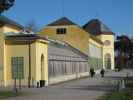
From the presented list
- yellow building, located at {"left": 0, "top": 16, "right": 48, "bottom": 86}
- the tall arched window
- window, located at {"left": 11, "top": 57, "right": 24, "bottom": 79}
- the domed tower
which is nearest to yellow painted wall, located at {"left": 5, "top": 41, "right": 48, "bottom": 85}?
yellow building, located at {"left": 0, "top": 16, "right": 48, "bottom": 86}

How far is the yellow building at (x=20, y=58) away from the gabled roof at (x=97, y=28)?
92643mm

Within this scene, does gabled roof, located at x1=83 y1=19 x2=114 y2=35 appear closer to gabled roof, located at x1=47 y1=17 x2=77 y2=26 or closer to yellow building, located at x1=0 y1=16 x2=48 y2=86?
gabled roof, located at x1=47 y1=17 x2=77 y2=26

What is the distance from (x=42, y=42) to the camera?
5338cm

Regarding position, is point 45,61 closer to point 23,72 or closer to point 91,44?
point 23,72

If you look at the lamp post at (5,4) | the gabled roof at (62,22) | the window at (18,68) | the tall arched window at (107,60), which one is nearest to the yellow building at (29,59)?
the window at (18,68)

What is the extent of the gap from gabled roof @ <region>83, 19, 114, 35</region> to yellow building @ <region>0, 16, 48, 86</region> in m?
92.6

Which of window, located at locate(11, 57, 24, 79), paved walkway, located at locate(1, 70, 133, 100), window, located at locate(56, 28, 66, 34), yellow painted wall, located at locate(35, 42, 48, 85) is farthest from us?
window, located at locate(56, 28, 66, 34)

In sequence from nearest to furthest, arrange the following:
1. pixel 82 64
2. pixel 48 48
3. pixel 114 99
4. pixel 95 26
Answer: pixel 114 99
pixel 48 48
pixel 82 64
pixel 95 26

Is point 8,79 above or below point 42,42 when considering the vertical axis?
below

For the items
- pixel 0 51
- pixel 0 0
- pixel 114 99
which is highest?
pixel 0 0

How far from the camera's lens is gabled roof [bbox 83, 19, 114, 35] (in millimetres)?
144400

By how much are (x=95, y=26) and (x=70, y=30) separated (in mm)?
46281

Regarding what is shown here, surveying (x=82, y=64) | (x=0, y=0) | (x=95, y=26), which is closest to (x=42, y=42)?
(x=0, y=0)

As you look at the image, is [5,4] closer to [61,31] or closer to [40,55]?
[40,55]
